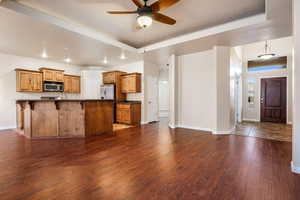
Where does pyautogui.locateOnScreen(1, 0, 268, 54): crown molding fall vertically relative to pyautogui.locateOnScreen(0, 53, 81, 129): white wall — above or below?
above

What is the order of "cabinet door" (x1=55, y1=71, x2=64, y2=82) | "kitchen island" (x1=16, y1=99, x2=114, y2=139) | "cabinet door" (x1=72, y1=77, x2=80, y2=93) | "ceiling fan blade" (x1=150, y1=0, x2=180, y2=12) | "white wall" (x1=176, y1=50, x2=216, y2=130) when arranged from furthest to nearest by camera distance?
"cabinet door" (x1=72, y1=77, x2=80, y2=93), "cabinet door" (x1=55, y1=71, x2=64, y2=82), "white wall" (x1=176, y1=50, x2=216, y2=130), "kitchen island" (x1=16, y1=99, x2=114, y2=139), "ceiling fan blade" (x1=150, y1=0, x2=180, y2=12)

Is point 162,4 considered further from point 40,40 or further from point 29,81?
point 29,81

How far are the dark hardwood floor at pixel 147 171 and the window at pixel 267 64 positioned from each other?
14.7 ft

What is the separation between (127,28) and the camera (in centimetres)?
392

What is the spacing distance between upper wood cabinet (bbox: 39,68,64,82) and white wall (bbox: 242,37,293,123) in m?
8.49

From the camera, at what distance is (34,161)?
102 inches

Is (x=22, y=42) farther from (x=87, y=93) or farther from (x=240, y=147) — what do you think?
(x=240, y=147)

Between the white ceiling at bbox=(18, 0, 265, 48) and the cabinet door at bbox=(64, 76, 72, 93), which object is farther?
the cabinet door at bbox=(64, 76, 72, 93)

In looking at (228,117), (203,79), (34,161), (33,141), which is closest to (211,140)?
(228,117)

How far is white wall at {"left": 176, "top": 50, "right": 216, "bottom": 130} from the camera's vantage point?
4.85 metres

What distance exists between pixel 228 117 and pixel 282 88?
3.85 meters

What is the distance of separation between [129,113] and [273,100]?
20.8ft

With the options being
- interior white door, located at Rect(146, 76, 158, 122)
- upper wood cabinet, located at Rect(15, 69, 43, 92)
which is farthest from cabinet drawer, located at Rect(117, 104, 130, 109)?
upper wood cabinet, located at Rect(15, 69, 43, 92)

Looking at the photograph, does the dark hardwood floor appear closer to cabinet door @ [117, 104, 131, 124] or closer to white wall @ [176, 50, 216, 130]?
white wall @ [176, 50, 216, 130]
